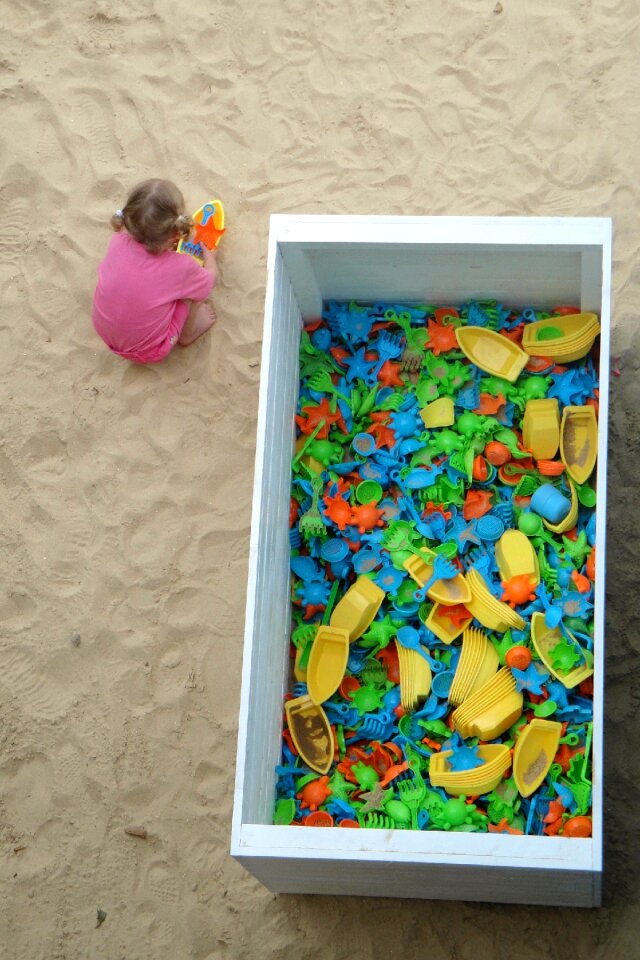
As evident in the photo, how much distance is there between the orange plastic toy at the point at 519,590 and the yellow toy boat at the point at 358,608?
290 millimetres

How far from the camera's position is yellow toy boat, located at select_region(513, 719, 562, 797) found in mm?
2441

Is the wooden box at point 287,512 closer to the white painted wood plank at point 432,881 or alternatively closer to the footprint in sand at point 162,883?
the white painted wood plank at point 432,881

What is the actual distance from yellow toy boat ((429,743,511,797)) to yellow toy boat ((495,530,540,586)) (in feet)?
1.26

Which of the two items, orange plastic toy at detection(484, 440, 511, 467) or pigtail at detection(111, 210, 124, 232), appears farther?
pigtail at detection(111, 210, 124, 232)

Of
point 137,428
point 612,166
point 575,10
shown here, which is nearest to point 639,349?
point 612,166

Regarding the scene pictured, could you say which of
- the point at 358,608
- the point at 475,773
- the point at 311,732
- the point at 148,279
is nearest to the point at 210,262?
the point at 148,279

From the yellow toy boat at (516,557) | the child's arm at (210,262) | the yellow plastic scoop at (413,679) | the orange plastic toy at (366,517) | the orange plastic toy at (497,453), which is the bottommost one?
the yellow plastic scoop at (413,679)

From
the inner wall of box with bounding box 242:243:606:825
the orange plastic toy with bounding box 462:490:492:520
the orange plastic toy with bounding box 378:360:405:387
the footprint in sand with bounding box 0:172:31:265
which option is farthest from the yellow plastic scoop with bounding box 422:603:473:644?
the footprint in sand with bounding box 0:172:31:265

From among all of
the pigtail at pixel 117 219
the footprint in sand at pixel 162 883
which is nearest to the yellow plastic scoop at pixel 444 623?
the footprint in sand at pixel 162 883

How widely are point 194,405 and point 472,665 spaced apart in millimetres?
1089

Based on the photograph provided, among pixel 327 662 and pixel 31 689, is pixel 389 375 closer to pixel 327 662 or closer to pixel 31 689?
pixel 327 662

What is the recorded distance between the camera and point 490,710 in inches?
98.6

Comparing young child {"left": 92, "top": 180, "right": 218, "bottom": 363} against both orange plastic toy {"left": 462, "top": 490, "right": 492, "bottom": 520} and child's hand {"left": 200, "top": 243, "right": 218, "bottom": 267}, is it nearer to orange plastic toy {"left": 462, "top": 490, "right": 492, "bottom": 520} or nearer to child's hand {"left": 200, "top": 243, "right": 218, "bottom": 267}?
child's hand {"left": 200, "top": 243, "right": 218, "bottom": 267}

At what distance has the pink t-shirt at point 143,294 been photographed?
3018mm
